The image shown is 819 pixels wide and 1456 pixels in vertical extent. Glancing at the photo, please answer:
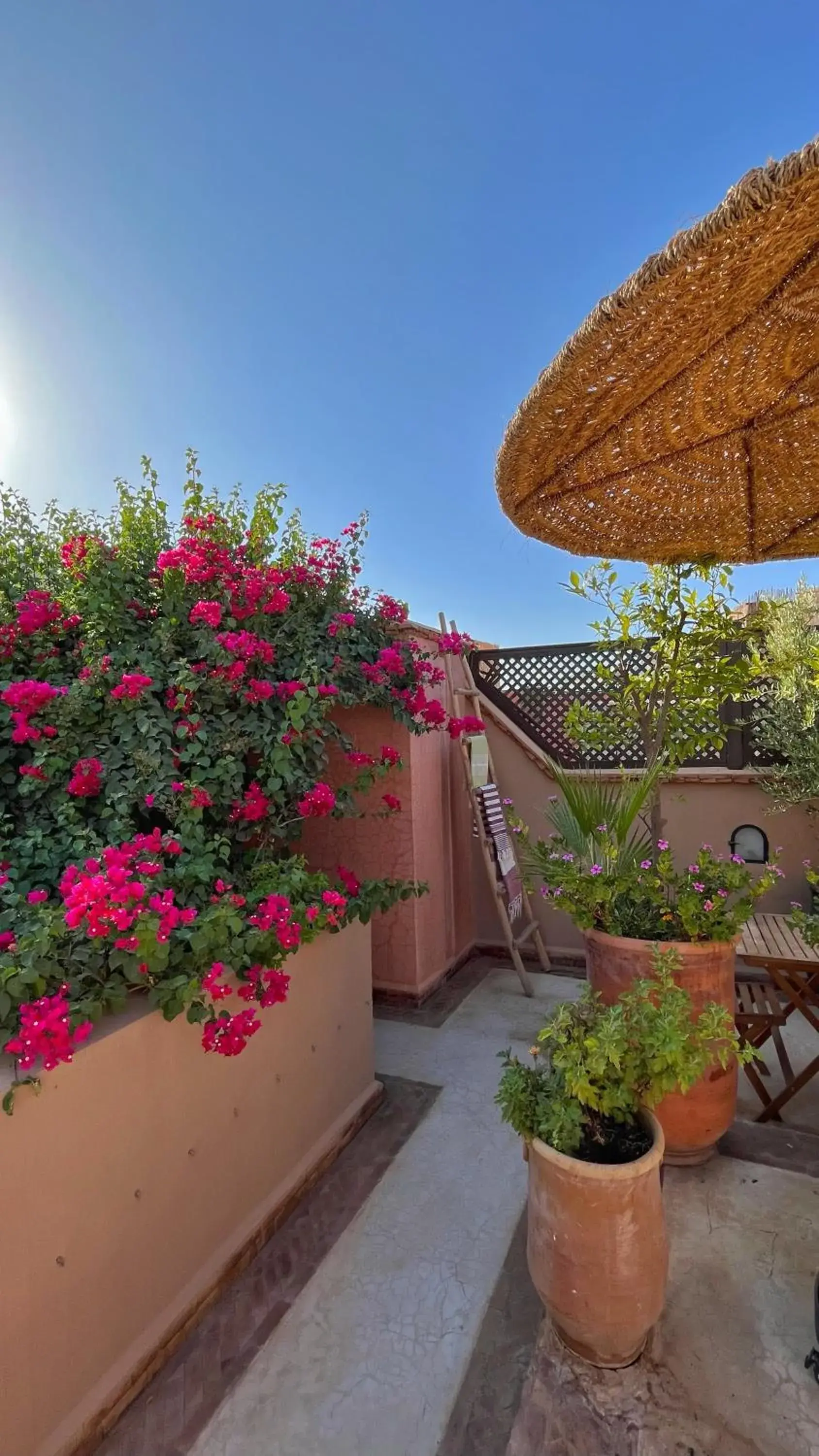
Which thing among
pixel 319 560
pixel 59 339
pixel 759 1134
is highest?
pixel 59 339

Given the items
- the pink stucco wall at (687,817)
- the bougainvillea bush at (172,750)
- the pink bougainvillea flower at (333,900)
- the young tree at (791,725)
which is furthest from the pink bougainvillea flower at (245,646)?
the young tree at (791,725)

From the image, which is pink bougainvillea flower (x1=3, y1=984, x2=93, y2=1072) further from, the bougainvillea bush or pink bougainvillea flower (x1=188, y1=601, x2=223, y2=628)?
pink bougainvillea flower (x1=188, y1=601, x2=223, y2=628)

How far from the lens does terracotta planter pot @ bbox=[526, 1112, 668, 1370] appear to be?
56.7 inches

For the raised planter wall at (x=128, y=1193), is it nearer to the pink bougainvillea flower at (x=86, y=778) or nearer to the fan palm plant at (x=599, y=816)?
the pink bougainvillea flower at (x=86, y=778)

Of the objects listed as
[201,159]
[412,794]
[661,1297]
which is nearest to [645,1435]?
[661,1297]

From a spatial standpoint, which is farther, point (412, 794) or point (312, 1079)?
point (412, 794)

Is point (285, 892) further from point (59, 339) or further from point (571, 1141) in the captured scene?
point (59, 339)

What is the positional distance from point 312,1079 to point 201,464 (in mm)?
2665

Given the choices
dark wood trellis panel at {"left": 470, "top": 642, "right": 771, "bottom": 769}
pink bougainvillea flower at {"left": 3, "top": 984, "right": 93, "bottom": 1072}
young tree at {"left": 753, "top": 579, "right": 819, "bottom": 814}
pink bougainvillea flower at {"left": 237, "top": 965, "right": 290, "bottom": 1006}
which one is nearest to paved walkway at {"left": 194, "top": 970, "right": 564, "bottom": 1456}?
pink bougainvillea flower at {"left": 237, "top": 965, "right": 290, "bottom": 1006}

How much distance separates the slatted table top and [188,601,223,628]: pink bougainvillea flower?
7.60 ft

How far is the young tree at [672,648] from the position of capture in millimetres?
2891

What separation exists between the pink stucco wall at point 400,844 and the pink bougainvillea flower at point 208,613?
1.38 m

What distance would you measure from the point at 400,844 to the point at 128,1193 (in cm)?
227

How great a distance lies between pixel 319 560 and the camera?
3049 millimetres
